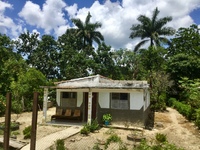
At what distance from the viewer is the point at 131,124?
1404 cm

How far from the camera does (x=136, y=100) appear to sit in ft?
46.3

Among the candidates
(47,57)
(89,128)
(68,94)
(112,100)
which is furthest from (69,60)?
(89,128)

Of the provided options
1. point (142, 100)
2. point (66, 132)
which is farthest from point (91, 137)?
point (142, 100)

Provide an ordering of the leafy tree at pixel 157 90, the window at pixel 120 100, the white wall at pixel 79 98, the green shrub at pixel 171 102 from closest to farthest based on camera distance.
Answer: the window at pixel 120 100, the white wall at pixel 79 98, the leafy tree at pixel 157 90, the green shrub at pixel 171 102

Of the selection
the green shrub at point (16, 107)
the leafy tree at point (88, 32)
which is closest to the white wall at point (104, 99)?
the green shrub at point (16, 107)

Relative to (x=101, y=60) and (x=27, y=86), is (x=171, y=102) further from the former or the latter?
(x=27, y=86)

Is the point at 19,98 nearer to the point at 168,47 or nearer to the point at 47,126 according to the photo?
the point at 47,126

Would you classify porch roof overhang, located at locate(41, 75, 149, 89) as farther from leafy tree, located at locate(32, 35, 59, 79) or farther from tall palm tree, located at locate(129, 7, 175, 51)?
tall palm tree, located at locate(129, 7, 175, 51)

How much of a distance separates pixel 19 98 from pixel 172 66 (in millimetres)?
19926

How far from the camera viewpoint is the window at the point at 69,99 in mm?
15969

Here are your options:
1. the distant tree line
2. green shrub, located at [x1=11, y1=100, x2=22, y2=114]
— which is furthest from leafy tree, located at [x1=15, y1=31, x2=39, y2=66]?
green shrub, located at [x1=11, y1=100, x2=22, y2=114]

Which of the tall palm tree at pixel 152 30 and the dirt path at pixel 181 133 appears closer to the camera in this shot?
the dirt path at pixel 181 133

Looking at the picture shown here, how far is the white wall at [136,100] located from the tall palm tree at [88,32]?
23133 mm

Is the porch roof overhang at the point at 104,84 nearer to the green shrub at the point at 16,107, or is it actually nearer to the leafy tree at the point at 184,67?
the green shrub at the point at 16,107
